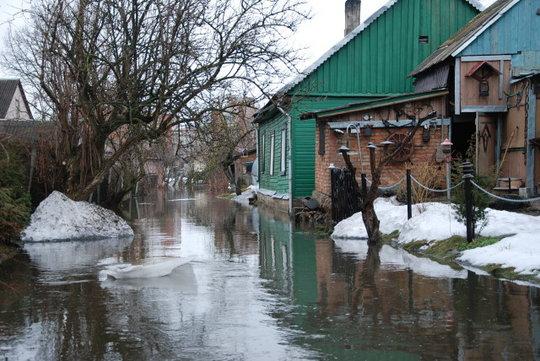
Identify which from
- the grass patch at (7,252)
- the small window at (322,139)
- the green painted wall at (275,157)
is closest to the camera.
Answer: the grass patch at (7,252)

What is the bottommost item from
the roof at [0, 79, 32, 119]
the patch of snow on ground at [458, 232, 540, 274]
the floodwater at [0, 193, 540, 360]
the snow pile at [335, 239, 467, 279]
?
the floodwater at [0, 193, 540, 360]

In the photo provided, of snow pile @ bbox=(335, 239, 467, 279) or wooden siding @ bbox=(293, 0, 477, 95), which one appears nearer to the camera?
snow pile @ bbox=(335, 239, 467, 279)

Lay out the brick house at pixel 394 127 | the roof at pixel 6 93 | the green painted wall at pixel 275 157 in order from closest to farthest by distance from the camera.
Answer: the brick house at pixel 394 127
the green painted wall at pixel 275 157
the roof at pixel 6 93

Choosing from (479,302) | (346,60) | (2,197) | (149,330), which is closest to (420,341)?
(479,302)

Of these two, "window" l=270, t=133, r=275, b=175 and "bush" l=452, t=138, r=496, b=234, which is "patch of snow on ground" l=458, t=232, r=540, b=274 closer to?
"bush" l=452, t=138, r=496, b=234

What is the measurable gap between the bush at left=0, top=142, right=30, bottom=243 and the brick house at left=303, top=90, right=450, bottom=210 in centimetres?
841

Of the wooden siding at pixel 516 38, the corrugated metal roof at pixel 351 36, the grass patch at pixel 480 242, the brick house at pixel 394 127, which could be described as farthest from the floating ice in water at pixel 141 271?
the corrugated metal roof at pixel 351 36

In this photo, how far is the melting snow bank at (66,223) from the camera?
50.0 ft

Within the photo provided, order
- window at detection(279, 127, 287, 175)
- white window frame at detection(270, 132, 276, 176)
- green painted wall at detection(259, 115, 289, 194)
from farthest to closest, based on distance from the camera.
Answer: white window frame at detection(270, 132, 276, 176) < green painted wall at detection(259, 115, 289, 194) < window at detection(279, 127, 287, 175)

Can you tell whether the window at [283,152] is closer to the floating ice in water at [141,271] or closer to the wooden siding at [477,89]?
the wooden siding at [477,89]

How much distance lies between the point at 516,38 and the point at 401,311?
48.0 feet

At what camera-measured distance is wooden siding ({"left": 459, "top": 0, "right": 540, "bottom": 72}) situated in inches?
755

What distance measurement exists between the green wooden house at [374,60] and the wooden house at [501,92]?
4584 millimetres

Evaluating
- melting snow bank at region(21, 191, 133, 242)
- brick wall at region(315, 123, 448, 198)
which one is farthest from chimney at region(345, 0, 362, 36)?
melting snow bank at region(21, 191, 133, 242)
